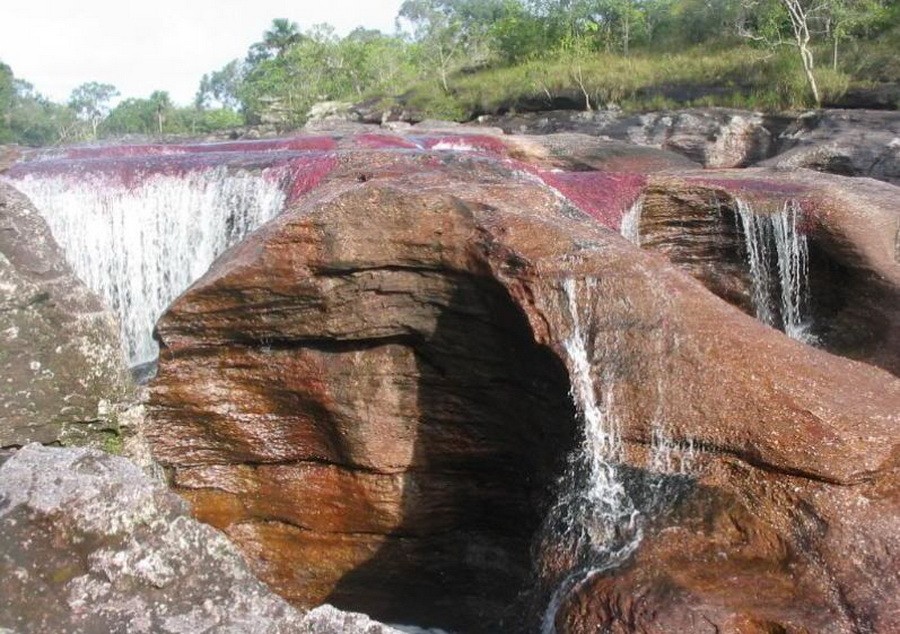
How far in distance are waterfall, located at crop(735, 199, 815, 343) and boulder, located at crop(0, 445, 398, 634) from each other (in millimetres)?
6115

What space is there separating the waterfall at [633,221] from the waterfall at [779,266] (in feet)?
2.93

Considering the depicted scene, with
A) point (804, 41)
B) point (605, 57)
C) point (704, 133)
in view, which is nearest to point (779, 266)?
point (704, 133)

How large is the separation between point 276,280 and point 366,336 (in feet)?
2.20

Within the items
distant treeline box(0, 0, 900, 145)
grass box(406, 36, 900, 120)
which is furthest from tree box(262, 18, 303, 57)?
grass box(406, 36, 900, 120)

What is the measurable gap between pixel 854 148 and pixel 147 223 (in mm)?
12395

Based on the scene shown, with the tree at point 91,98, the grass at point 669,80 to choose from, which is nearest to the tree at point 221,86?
the tree at point 91,98

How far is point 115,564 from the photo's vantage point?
10.8ft

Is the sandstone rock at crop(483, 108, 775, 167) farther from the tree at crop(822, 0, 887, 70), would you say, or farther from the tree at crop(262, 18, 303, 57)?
the tree at crop(262, 18, 303, 57)

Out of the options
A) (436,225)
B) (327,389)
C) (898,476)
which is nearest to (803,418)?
(898,476)

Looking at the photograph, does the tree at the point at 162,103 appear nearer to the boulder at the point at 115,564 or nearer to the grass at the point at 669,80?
the grass at the point at 669,80

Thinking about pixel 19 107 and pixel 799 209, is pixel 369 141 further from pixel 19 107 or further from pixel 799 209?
pixel 19 107

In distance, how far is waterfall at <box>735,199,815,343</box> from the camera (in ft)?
27.0

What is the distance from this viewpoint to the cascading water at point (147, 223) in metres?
8.89

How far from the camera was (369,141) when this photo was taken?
14203 millimetres
